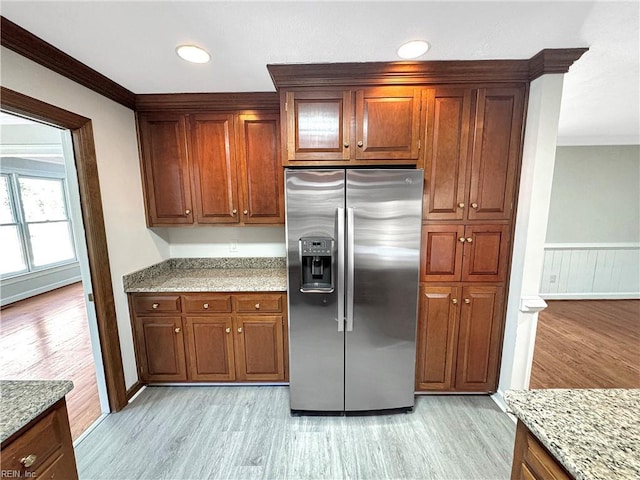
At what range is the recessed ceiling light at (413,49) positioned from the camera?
4.79ft

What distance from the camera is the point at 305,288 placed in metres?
1.77

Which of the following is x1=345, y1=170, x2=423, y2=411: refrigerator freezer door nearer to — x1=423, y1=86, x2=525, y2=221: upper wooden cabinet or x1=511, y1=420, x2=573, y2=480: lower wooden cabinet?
x1=423, y1=86, x2=525, y2=221: upper wooden cabinet

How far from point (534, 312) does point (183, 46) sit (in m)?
2.81

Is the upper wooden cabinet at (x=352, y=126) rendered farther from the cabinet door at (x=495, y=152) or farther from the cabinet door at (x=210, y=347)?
the cabinet door at (x=210, y=347)

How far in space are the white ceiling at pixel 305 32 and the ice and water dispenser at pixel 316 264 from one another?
1.15 meters

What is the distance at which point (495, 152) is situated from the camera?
1795mm

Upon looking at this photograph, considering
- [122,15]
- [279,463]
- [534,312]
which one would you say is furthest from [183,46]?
[534,312]

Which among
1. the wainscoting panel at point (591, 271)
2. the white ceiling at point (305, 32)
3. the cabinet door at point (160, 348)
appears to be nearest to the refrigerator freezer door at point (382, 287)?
the white ceiling at point (305, 32)

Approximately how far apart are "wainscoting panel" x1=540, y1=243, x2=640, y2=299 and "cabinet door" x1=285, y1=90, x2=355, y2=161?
4062mm

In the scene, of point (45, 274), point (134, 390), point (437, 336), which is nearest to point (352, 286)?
point (437, 336)

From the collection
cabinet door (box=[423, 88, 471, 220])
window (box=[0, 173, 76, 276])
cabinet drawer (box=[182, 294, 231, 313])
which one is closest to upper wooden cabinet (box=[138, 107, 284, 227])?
cabinet drawer (box=[182, 294, 231, 313])

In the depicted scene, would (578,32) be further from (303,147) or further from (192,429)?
(192,429)

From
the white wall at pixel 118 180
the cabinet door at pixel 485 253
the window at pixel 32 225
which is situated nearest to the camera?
the white wall at pixel 118 180

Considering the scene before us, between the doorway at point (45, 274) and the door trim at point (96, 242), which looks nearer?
the door trim at point (96, 242)
